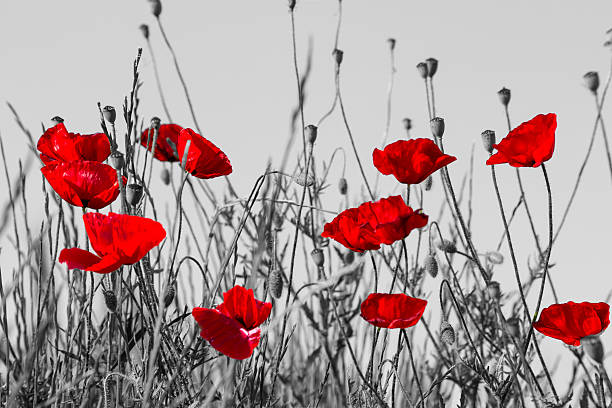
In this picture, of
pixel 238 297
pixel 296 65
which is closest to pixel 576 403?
pixel 238 297

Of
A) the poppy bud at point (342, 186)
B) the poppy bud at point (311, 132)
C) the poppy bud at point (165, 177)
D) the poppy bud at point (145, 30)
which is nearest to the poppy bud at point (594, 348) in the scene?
the poppy bud at point (311, 132)

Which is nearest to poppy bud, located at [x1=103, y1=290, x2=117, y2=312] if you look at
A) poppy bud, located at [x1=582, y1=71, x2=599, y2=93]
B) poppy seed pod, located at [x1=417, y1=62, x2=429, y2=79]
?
poppy seed pod, located at [x1=417, y1=62, x2=429, y2=79]

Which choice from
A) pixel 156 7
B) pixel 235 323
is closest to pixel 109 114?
pixel 235 323

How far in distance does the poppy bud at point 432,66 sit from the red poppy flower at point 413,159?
1.54 feet

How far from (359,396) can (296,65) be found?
85 centimetres

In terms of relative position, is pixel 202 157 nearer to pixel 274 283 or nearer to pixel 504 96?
pixel 274 283

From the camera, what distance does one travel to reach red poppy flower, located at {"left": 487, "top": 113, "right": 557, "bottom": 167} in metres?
1.27

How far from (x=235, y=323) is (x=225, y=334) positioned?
0.8 inches

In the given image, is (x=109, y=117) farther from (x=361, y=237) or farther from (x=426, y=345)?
(x=426, y=345)

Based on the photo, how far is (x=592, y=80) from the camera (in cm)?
161

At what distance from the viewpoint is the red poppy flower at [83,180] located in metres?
1.14

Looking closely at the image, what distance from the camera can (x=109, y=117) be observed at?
1.36m

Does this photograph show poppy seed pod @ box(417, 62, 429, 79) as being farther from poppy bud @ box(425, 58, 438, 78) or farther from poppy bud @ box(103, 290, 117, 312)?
poppy bud @ box(103, 290, 117, 312)

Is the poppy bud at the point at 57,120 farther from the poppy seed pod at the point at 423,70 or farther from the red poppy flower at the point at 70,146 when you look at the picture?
the poppy seed pod at the point at 423,70
